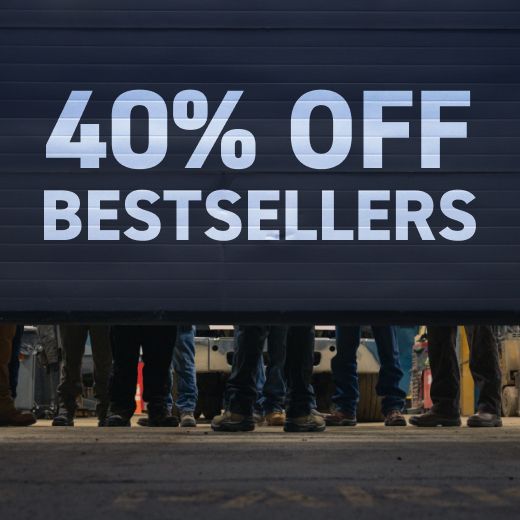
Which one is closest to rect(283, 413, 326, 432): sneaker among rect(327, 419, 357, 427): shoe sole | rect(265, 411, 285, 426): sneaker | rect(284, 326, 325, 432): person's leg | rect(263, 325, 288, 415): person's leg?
rect(284, 326, 325, 432): person's leg

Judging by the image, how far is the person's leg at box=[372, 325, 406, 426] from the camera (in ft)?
30.7

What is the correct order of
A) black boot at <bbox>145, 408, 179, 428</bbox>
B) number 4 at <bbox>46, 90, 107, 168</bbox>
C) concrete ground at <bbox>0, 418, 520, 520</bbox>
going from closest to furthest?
1. concrete ground at <bbox>0, 418, 520, 520</bbox>
2. number 4 at <bbox>46, 90, 107, 168</bbox>
3. black boot at <bbox>145, 408, 179, 428</bbox>

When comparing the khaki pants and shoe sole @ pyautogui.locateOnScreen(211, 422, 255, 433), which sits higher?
the khaki pants

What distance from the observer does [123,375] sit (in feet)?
28.6

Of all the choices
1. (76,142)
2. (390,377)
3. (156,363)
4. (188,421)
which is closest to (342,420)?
(390,377)

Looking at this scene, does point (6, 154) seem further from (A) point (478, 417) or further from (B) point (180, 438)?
(A) point (478, 417)

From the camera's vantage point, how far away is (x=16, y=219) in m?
6.66

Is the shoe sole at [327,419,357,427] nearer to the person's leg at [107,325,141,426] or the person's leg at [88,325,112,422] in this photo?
the person's leg at [107,325,141,426]

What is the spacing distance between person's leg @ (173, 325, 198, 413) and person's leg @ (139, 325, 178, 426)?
70 centimetres

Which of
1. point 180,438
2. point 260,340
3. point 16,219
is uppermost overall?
point 16,219

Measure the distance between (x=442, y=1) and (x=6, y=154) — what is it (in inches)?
91.2

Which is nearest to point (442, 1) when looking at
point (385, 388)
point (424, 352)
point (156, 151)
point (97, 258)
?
point (156, 151)

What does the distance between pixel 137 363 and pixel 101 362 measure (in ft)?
4.93

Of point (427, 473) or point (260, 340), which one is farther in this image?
point (260, 340)
